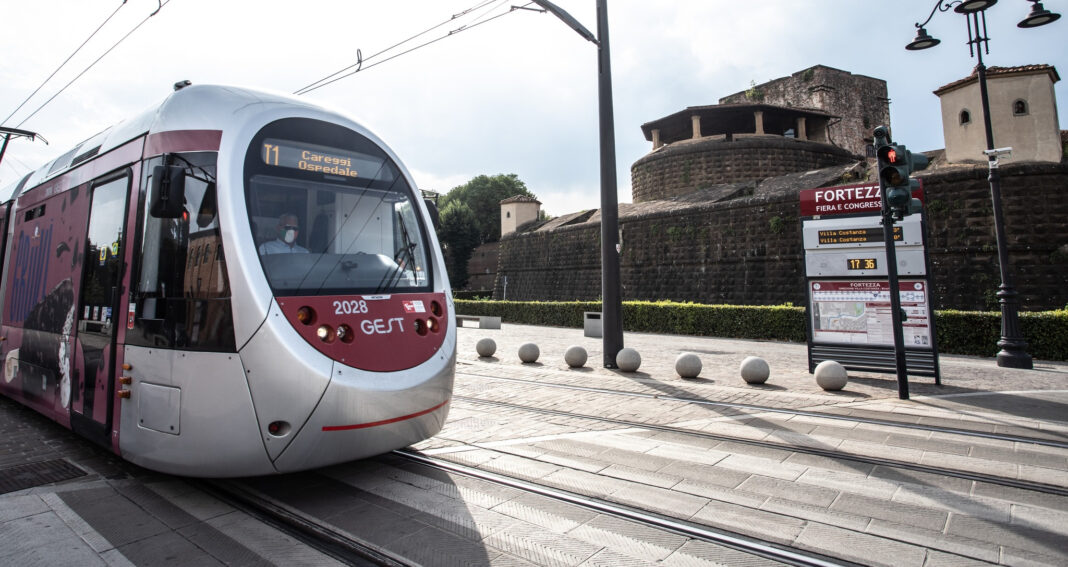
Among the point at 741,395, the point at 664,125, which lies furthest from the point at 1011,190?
the point at 664,125

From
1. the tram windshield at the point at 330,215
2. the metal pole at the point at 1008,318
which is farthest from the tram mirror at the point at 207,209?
the metal pole at the point at 1008,318

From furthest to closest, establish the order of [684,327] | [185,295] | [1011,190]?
[684,327] < [1011,190] < [185,295]

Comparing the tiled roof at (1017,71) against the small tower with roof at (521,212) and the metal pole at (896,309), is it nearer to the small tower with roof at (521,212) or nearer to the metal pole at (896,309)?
the metal pole at (896,309)

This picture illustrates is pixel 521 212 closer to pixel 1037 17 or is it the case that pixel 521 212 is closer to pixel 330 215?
pixel 1037 17

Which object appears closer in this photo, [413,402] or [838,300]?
[413,402]

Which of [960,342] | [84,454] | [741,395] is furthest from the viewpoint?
[960,342]

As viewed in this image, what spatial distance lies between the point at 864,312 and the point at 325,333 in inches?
323

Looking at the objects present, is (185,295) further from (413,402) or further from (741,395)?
(741,395)

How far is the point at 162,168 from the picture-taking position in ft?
12.0

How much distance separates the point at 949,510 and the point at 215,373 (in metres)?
4.52

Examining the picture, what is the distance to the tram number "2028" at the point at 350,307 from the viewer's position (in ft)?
12.0

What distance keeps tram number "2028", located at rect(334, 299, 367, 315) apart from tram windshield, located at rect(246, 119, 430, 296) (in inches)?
4.0

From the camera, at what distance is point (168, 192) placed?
11.9 ft

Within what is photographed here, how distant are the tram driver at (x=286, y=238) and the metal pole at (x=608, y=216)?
6.52 meters
